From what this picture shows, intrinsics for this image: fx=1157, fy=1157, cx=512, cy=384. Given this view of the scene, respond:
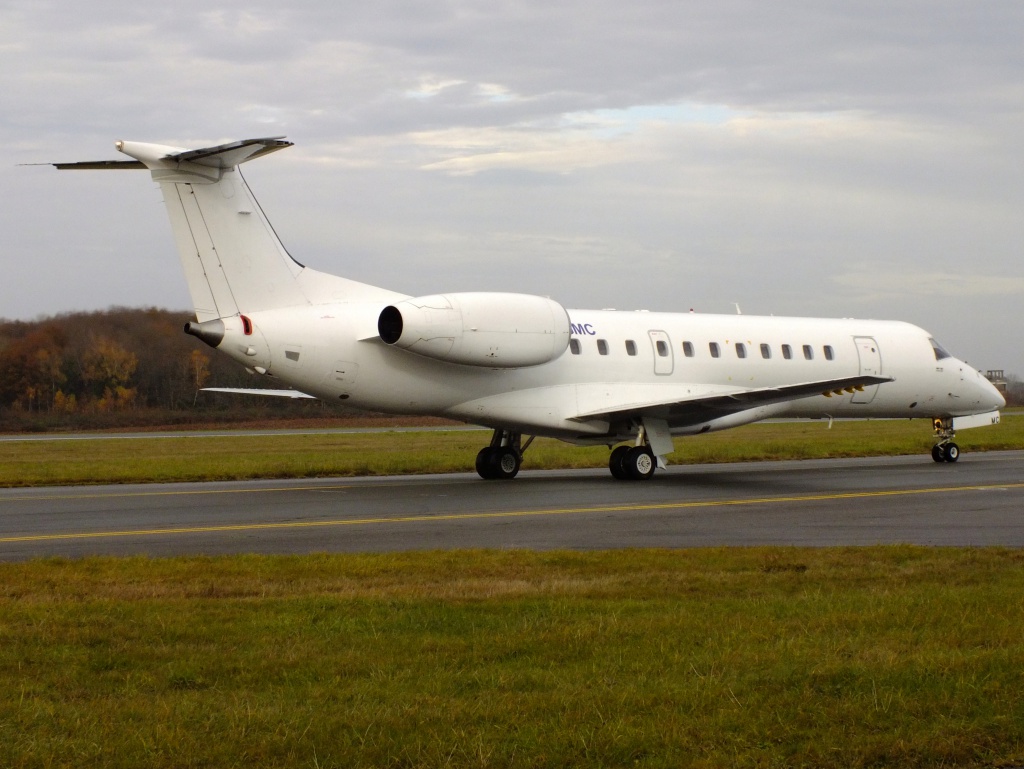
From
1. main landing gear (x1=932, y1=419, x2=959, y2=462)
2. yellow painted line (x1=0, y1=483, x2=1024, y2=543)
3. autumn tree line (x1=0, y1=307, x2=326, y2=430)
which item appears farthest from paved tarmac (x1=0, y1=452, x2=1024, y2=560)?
autumn tree line (x1=0, y1=307, x2=326, y2=430)

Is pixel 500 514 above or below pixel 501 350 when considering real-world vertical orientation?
below

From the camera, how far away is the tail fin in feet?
61.5

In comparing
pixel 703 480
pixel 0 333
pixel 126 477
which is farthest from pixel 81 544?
pixel 0 333

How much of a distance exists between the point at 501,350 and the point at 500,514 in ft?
17.6

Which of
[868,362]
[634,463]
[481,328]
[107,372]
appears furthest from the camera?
[107,372]

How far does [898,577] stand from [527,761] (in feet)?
20.6

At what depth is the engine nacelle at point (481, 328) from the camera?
20250mm

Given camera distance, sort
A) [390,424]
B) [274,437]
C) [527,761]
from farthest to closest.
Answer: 1. [390,424]
2. [274,437]
3. [527,761]

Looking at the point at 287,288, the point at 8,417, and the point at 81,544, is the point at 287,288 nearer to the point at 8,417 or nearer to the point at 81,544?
the point at 81,544

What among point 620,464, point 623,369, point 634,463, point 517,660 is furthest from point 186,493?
point 517,660

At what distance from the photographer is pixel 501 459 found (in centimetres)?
2394

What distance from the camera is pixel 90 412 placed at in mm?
54344

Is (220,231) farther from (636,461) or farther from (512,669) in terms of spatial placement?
(512,669)

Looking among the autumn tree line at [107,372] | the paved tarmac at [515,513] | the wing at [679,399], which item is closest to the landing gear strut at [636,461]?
the paved tarmac at [515,513]
